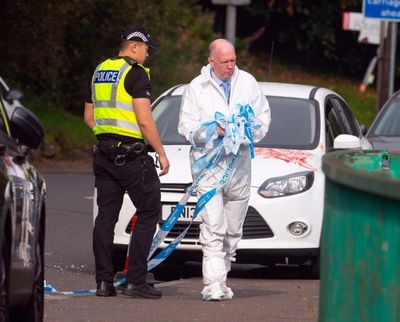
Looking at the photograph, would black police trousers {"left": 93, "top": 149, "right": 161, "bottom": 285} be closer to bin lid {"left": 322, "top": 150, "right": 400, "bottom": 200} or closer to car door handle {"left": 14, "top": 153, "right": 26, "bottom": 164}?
car door handle {"left": 14, "top": 153, "right": 26, "bottom": 164}

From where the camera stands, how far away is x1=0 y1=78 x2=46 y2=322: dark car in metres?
6.39

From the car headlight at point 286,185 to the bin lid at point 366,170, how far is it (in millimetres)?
4597

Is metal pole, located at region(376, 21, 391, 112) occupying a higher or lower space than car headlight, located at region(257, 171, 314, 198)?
lower

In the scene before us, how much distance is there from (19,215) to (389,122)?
8791mm

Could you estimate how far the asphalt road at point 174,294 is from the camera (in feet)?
30.4

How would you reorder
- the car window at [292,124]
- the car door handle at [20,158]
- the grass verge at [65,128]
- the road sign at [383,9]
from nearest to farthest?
the car door handle at [20,158] < the car window at [292,124] < the road sign at [383,9] < the grass verge at [65,128]

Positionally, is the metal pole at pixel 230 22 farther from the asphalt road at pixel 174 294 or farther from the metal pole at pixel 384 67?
the metal pole at pixel 384 67

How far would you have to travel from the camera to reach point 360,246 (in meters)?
5.22

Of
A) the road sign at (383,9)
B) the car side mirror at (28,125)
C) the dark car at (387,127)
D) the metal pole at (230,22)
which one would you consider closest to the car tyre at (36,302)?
the car side mirror at (28,125)

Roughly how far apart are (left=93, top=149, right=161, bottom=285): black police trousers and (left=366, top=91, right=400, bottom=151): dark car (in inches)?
180

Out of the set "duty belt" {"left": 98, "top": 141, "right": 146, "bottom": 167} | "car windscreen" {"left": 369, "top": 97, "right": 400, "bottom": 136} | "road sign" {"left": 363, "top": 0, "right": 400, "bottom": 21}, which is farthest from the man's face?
"road sign" {"left": 363, "top": 0, "right": 400, "bottom": 21}

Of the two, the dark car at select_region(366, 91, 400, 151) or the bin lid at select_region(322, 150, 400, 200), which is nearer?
the bin lid at select_region(322, 150, 400, 200)

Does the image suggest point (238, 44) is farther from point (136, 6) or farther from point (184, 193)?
point (184, 193)

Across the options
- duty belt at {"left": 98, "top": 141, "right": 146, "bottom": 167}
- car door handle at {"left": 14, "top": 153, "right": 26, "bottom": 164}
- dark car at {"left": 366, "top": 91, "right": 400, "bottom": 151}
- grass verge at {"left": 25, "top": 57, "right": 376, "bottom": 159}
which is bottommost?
grass verge at {"left": 25, "top": 57, "right": 376, "bottom": 159}
